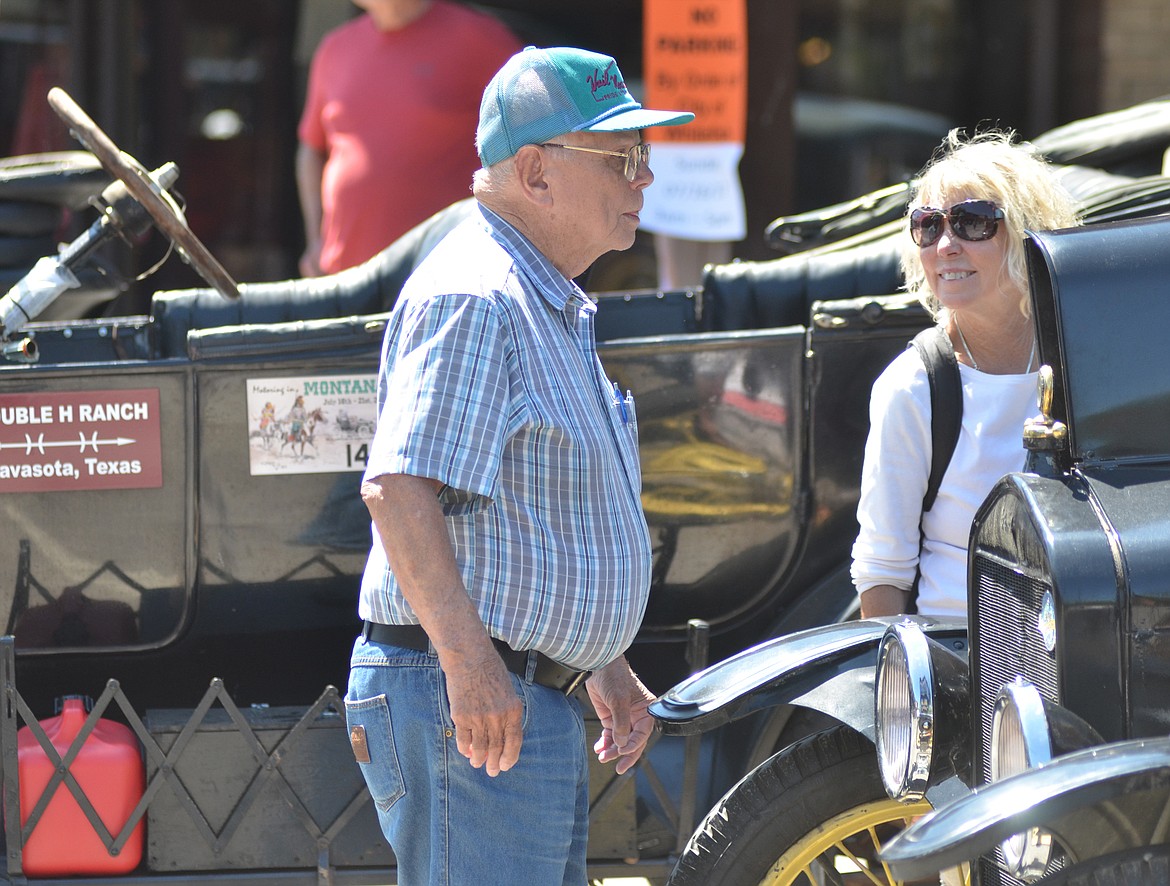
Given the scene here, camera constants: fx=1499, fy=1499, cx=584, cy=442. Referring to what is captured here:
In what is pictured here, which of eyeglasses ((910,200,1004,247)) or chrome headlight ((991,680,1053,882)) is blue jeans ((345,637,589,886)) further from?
eyeglasses ((910,200,1004,247))

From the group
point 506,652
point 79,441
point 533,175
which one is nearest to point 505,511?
point 506,652

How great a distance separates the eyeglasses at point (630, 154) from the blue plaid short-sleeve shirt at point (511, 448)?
15cm

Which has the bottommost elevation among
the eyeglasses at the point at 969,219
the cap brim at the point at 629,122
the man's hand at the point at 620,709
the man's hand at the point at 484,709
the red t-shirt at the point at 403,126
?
the man's hand at the point at 620,709

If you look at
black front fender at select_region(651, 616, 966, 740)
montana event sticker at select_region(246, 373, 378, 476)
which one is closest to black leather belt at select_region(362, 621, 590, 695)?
black front fender at select_region(651, 616, 966, 740)

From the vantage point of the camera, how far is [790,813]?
255 centimetres

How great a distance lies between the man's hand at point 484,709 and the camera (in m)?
2.09

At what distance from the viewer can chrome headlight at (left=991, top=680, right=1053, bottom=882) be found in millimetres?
1959

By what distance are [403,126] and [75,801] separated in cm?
261

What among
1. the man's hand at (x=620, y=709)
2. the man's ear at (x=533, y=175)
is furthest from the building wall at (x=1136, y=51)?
the man's ear at (x=533, y=175)

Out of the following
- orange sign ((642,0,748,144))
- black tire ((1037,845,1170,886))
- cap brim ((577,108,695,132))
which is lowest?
black tire ((1037,845,1170,886))

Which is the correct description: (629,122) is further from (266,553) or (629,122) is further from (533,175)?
(266,553)

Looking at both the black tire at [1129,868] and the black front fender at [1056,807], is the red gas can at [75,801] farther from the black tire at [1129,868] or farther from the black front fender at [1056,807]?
the black tire at [1129,868]

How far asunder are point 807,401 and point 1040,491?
114 cm

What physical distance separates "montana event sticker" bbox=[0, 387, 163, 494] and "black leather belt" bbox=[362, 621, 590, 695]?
4.02ft
